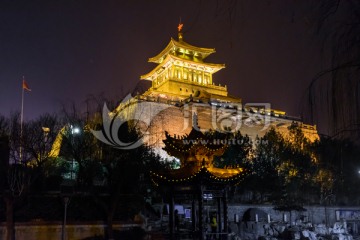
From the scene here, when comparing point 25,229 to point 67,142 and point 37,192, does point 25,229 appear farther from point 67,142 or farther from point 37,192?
point 67,142

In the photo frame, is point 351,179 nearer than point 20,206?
No

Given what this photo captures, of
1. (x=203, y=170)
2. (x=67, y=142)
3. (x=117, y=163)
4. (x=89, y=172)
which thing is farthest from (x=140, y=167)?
(x=203, y=170)

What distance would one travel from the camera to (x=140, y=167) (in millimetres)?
20281

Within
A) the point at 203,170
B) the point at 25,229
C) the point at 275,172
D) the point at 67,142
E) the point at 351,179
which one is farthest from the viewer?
the point at 351,179

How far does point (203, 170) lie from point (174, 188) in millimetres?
1352

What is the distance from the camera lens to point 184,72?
5825 centimetres

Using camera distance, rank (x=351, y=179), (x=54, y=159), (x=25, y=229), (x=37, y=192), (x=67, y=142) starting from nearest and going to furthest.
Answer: (x=25, y=229) → (x=37, y=192) → (x=67, y=142) → (x=54, y=159) → (x=351, y=179)

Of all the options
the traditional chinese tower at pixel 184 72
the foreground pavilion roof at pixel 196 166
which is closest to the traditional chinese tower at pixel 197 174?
the foreground pavilion roof at pixel 196 166

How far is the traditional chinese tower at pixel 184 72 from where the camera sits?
174 feet

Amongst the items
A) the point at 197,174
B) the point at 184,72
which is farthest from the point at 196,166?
the point at 184,72

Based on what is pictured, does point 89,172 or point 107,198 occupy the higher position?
point 89,172

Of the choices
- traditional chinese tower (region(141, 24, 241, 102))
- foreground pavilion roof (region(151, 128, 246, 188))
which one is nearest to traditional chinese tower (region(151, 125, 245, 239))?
foreground pavilion roof (region(151, 128, 246, 188))

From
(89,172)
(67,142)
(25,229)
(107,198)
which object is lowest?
(25,229)

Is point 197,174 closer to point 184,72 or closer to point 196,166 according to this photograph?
point 196,166
